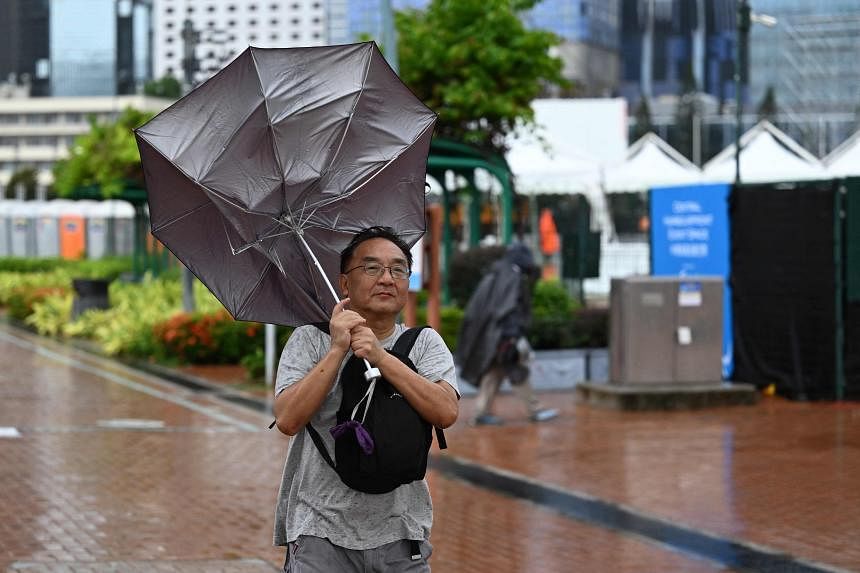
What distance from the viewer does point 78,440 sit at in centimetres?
1302

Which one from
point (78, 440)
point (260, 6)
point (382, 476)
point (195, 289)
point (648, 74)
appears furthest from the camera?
point (648, 74)

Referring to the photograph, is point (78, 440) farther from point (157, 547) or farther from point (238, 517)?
point (157, 547)

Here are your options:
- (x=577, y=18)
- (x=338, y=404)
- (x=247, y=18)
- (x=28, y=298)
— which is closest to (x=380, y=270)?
(x=338, y=404)

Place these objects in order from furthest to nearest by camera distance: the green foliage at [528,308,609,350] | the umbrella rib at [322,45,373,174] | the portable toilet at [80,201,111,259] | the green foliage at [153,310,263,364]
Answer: the portable toilet at [80,201,111,259] < the green foliage at [153,310,263,364] < the green foliage at [528,308,609,350] < the umbrella rib at [322,45,373,174]

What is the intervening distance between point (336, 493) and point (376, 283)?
58 centimetres

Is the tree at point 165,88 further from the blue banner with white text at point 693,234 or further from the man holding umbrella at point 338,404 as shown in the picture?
the man holding umbrella at point 338,404

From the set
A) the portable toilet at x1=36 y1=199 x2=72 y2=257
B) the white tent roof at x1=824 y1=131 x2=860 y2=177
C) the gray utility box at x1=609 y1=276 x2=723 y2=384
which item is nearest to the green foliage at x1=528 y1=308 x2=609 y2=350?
the gray utility box at x1=609 y1=276 x2=723 y2=384

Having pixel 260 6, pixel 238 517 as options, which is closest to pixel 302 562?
pixel 238 517

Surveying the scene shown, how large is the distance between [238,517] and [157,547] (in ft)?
3.50

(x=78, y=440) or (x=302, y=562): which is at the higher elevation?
(x=302, y=562)

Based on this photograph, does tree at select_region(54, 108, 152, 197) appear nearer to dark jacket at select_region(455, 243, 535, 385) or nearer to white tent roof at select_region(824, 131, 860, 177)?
white tent roof at select_region(824, 131, 860, 177)

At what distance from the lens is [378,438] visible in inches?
151

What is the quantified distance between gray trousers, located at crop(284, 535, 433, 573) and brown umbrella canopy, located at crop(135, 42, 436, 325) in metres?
0.65

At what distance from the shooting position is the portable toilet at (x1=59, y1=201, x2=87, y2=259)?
218 ft
